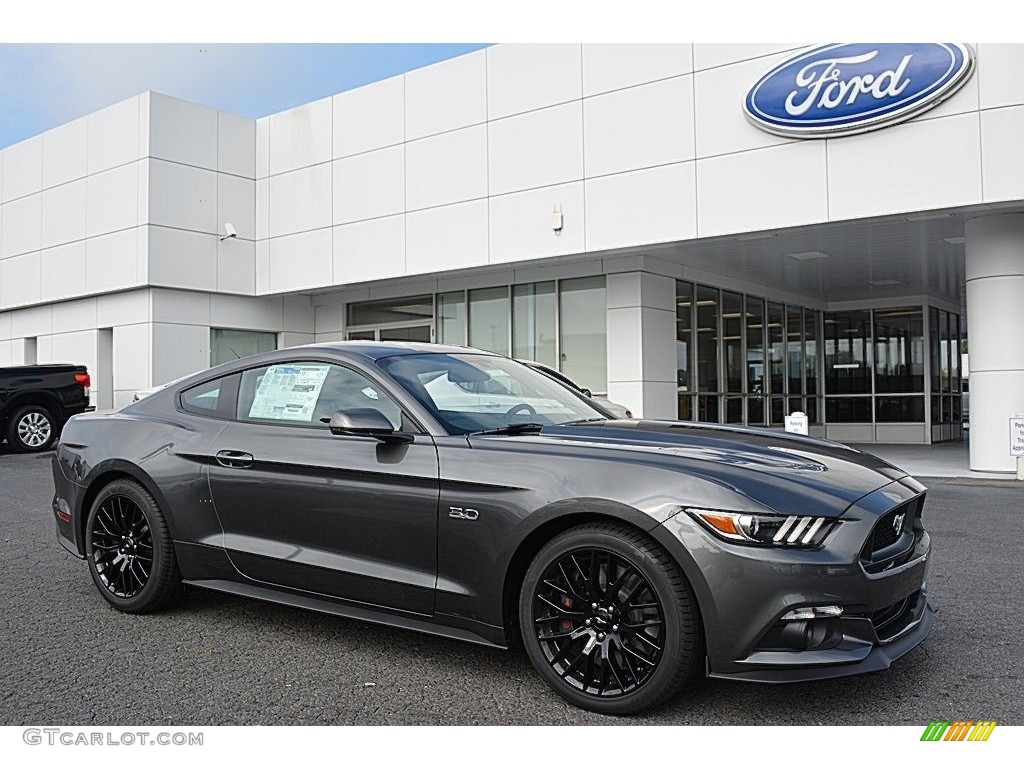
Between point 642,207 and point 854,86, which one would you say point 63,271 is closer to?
point 642,207

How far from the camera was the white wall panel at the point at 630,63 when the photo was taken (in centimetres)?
1316

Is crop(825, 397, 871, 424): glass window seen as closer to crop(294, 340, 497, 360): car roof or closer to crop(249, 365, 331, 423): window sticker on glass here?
crop(294, 340, 497, 360): car roof

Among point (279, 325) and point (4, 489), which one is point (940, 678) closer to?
point (4, 489)

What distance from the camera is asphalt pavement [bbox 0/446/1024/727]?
131 inches

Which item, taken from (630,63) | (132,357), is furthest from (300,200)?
(630,63)

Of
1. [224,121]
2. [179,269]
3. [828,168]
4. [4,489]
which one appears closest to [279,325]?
[179,269]

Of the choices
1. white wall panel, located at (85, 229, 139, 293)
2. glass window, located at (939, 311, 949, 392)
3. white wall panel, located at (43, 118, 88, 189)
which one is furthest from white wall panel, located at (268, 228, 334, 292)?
glass window, located at (939, 311, 949, 392)

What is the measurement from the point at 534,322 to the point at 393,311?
384 centimetres

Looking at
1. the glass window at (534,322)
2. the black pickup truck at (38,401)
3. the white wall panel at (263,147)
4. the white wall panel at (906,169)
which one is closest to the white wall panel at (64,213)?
the white wall panel at (263,147)

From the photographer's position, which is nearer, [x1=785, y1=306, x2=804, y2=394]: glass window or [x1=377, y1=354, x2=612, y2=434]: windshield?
[x1=377, y1=354, x2=612, y2=434]: windshield

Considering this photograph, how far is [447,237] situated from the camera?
52.1 feet

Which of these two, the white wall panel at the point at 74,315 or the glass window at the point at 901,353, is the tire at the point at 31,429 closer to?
the white wall panel at the point at 74,315

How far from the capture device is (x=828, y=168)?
38.9 ft

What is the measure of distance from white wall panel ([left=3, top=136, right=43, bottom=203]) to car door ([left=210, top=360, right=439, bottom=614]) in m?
19.5
